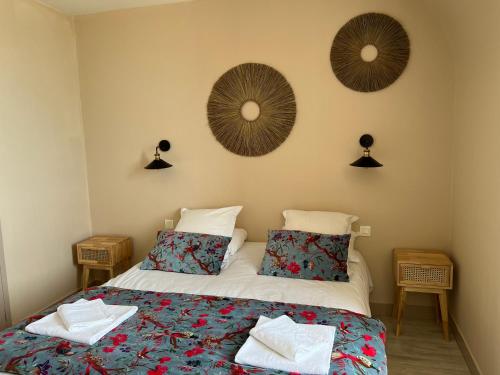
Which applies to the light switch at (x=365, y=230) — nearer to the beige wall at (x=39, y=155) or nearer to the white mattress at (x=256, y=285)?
the white mattress at (x=256, y=285)

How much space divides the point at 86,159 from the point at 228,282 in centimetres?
209

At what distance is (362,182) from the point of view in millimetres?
3062

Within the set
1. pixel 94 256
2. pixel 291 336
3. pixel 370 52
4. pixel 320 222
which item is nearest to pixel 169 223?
pixel 94 256

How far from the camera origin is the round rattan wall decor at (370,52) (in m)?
2.87

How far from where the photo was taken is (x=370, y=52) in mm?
2926

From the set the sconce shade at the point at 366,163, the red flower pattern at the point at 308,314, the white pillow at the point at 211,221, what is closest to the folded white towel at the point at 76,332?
the red flower pattern at the point at 308,314

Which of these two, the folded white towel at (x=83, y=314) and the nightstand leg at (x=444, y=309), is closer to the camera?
the folded white towel at (x=83, y=314)

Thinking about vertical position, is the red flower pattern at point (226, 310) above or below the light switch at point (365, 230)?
below

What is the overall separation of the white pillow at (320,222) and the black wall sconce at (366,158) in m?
0.42

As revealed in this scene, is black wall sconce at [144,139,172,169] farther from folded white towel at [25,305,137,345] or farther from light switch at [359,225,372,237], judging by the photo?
light switch at [359,225,372,237]

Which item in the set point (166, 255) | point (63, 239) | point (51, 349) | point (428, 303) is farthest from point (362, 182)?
point (63, 239)

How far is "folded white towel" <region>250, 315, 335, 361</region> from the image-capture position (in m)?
1.55

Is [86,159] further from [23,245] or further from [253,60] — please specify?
[253,60]

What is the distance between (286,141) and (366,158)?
682 mm
